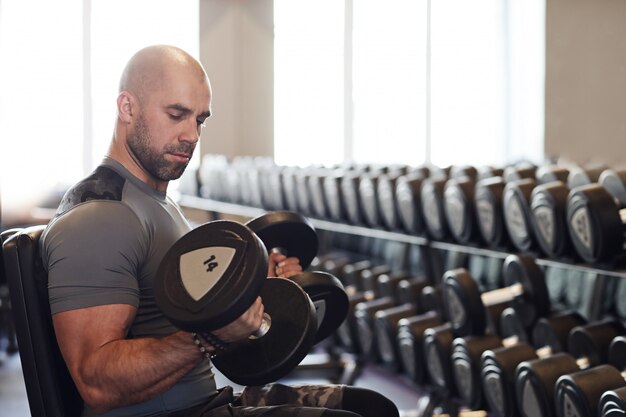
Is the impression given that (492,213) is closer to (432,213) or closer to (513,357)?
(432,213)

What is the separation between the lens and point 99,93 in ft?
21.5

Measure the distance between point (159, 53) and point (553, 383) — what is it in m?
1.36

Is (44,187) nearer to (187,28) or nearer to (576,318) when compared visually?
(187,28)

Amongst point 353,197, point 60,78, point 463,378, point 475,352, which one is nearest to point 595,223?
point 475,352

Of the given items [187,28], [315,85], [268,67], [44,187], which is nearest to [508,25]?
[315,85]

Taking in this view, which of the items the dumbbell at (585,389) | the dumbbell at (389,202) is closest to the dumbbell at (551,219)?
the dumbbell at (585,389)

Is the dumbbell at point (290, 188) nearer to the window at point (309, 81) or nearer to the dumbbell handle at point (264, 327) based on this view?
the dumbbell handle at point (264, 327)

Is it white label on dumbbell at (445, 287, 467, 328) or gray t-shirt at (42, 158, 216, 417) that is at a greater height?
gray t-shirt at (42, 158, 216, 417)

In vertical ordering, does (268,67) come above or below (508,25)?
below

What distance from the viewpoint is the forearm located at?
1.17m

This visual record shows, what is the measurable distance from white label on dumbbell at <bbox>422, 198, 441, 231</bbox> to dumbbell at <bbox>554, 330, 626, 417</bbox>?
3.45ft

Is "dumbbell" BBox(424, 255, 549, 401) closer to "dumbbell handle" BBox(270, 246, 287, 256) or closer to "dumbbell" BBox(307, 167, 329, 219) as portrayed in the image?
"dumbbell handle" BBox(270, 246, 287, 256)

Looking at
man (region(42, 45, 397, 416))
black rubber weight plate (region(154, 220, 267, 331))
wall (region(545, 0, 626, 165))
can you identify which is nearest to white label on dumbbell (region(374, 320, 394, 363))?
man (region(42, 45, 397, 416))

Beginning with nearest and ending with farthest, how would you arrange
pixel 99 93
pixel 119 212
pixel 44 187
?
pixel 119 212 < pixel 44 187 < pixel 99 93
